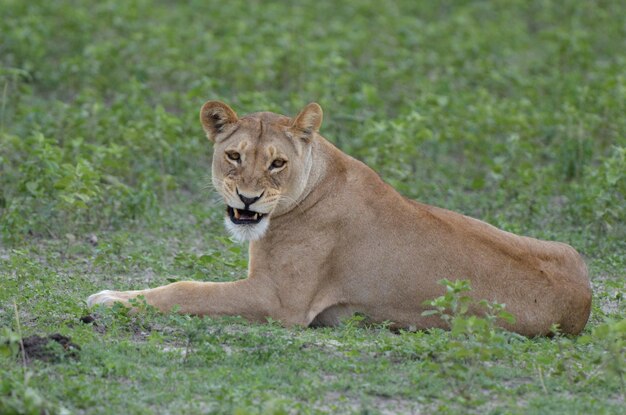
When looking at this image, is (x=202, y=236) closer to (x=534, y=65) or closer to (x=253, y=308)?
(x=253, y=308)

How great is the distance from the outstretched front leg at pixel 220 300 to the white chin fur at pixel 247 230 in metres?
0.26

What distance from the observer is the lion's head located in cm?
692

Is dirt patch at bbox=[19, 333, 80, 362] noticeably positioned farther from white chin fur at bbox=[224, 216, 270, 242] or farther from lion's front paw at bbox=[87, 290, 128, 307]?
white chin fur at bbox=[224, 216, 270, 242]

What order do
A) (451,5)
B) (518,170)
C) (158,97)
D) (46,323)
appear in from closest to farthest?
(46,323) → (518,170) → (158,97) → (451,5)

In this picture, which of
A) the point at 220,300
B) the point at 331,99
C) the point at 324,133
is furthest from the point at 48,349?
the point at 331,99

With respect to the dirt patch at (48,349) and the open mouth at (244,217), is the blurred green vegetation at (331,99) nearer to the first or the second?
the open mouth at (244,217)

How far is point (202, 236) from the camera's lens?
9.48m

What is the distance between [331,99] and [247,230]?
499 cm

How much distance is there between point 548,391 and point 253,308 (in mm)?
1680

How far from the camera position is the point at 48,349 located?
598cm

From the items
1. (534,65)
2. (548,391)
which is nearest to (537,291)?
(548,391)

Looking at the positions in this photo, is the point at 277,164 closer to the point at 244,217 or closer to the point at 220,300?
the point at 244,217

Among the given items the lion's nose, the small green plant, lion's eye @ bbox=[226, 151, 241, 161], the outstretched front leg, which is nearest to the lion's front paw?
the outstretched front leg

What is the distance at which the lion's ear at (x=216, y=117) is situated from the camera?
722 cm
